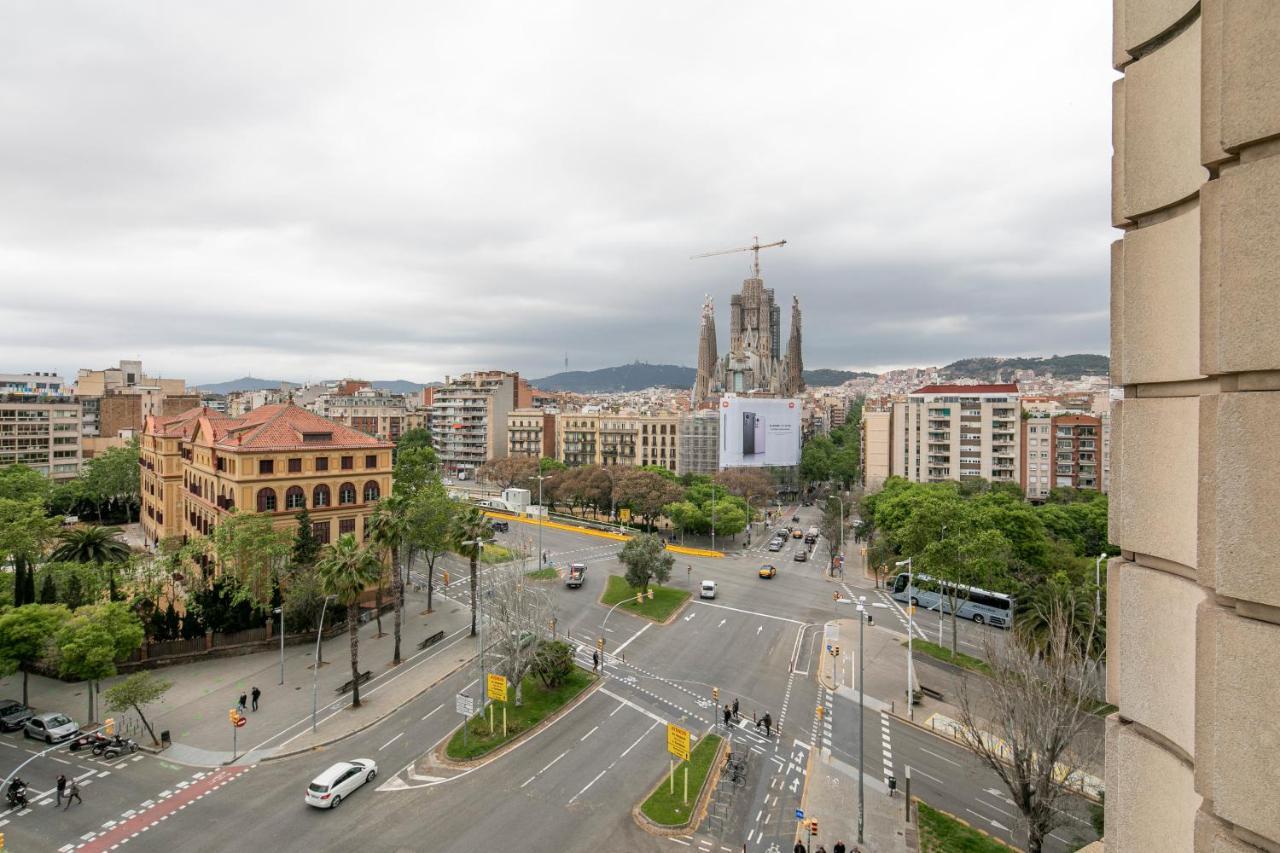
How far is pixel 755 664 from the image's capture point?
1446 inches

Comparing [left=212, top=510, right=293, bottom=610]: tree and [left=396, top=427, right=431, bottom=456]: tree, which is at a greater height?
[left=396, top=427, right=431, bottom=456]: tree

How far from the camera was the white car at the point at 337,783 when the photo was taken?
909 inches

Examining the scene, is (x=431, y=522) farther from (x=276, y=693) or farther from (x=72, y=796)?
(x=72, y=796)

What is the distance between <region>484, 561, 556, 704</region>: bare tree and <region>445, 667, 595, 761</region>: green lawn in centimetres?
66

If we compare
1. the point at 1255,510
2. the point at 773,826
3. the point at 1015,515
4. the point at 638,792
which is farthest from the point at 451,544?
the point at 1255,510

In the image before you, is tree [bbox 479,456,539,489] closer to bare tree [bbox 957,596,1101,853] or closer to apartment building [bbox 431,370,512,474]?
apartment building [bbox 431,370,512,474]

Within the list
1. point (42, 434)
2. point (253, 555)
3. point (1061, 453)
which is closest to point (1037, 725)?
point (253, 555)

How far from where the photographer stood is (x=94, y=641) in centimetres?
2838

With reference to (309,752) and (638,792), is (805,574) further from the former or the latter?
(309,752)

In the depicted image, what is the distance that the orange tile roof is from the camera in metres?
46.3

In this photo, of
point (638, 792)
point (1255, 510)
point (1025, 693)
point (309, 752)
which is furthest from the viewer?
point (309, 752)

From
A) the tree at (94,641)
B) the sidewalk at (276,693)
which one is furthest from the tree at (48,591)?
the tree at (94,641)

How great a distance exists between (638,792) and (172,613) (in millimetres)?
29958

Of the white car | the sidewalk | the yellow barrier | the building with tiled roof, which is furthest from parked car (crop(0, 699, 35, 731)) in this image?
the yellow barrier
